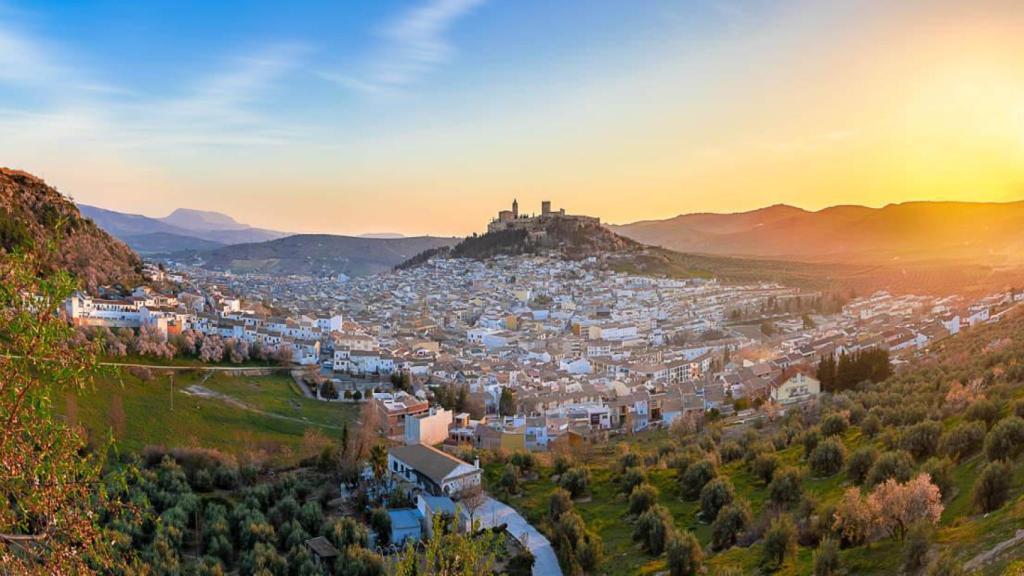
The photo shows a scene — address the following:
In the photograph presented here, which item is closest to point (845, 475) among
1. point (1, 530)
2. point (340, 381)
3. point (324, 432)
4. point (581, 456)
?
point (581, 456)

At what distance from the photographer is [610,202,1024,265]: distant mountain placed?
312ft

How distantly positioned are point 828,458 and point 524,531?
20.4 ft

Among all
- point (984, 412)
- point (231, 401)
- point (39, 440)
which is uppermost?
point (39, 440)

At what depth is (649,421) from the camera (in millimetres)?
26906

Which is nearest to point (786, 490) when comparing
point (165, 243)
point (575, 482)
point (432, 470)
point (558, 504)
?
point (558, 504)

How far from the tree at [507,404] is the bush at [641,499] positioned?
508 inches

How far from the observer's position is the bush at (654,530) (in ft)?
41.6

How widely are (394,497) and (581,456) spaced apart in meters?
6.23

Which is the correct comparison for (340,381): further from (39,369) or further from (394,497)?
(39,369)

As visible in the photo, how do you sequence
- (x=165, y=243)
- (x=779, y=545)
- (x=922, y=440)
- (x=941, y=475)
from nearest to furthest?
(x=779, y=545)
(x=941, y=475)
(x=922, y=440)
(x=165, y=243)

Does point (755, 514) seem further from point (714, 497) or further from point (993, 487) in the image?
point (993, 487)

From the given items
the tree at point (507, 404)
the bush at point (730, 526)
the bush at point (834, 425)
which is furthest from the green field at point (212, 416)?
the bush at point (834, 425)

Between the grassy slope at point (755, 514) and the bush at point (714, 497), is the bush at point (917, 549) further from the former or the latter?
the bush at point (714, 497)

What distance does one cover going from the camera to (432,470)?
713 inches
